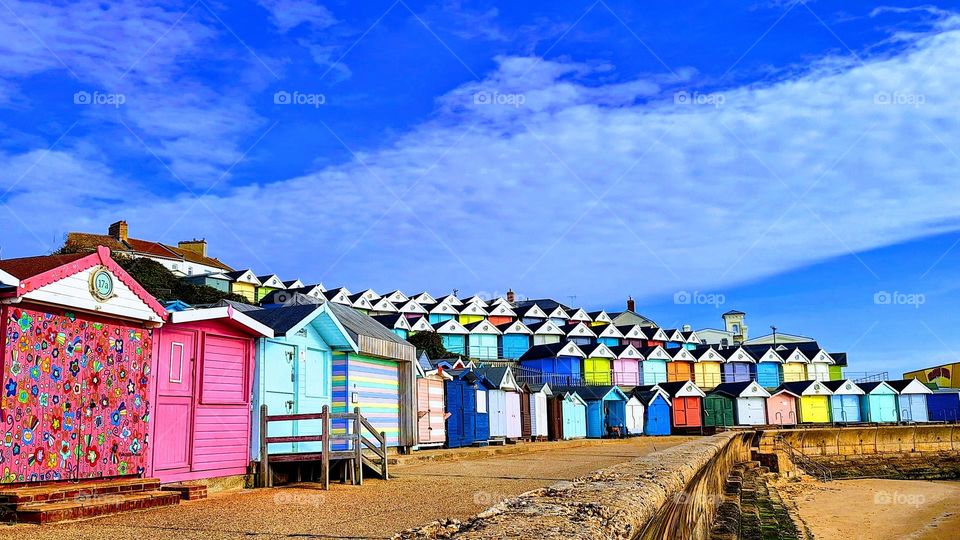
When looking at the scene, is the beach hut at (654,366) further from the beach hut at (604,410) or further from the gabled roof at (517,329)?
the beach hut at (604,410)

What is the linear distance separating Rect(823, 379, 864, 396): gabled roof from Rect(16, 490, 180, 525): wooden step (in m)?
64.9

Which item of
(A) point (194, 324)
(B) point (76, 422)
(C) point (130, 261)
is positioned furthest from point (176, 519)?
(C) point (130, 261)

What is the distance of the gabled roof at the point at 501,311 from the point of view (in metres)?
87.1

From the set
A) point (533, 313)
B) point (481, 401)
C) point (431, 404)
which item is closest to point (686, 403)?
point (533, 313)

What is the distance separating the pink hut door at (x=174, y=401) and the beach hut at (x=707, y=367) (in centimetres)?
6540

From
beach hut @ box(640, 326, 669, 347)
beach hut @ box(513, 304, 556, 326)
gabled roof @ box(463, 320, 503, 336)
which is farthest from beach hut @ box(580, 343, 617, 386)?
beach hut @ box(513, 304, 556, 326)

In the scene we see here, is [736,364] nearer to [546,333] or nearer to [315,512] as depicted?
[546,333]

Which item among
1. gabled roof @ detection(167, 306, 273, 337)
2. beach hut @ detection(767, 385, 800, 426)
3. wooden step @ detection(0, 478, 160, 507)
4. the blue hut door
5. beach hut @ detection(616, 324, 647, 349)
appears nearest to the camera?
wooden step @ detection(0, 478, 160, 507)

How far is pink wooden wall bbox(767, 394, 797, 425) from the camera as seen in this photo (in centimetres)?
6297

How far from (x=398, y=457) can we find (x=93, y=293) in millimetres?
9647

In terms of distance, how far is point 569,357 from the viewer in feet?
212

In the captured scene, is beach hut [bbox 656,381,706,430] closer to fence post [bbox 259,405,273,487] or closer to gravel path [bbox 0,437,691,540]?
gravel path [bbox 0,437,691,540]

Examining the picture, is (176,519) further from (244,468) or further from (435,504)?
(244,468)

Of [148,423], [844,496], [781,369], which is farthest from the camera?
[781,369]
